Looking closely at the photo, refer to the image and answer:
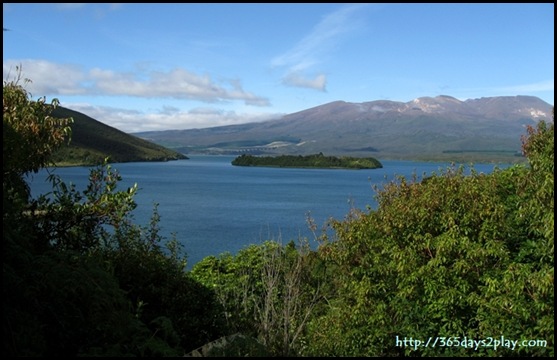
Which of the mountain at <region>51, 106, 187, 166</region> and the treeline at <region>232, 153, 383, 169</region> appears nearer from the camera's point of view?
the mountain at <region>51, 106, 187, 166</region>

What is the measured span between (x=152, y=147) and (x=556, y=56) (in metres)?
165

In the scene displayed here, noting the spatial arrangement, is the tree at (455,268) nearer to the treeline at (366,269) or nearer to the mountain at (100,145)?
the treeline at (366,269)

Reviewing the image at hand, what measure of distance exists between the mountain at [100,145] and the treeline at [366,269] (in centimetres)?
8498

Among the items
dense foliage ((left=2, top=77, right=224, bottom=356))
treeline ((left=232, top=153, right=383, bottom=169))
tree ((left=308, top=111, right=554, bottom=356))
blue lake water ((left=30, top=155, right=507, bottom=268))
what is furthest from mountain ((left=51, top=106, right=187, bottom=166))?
tree ((left=308, top=111, right=554, bottom=356))

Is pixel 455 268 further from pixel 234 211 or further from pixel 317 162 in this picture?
pixel 317 162

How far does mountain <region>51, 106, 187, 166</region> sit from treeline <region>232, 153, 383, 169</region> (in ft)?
85.5

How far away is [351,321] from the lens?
10.3 m

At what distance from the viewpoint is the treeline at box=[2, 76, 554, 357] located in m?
6.96

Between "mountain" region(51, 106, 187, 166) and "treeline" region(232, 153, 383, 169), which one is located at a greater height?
"mountain" region(51, 106, 187, 166)

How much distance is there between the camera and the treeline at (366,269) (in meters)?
6.96

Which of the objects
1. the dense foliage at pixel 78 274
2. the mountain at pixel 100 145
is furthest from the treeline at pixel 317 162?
the dense foliage at pixel 78 274

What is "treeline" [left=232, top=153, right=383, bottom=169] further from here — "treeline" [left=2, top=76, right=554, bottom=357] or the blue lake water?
"treeline" [left=2, top=76, right=554, bottom=357]

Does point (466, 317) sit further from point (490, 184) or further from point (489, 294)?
point (490, 184)

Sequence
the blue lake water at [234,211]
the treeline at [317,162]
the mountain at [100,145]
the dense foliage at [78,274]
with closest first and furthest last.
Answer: the dense foliage at [78,274] < the blue lake water at [234,211] < the mountain at [100,145] < the treeline at [317,162]
